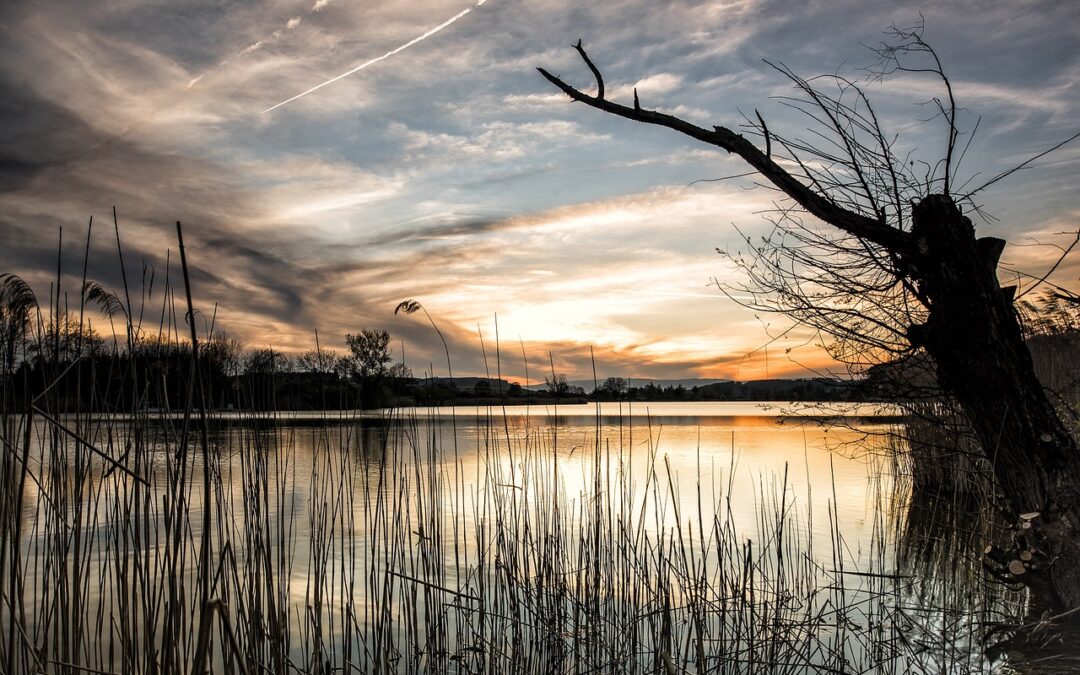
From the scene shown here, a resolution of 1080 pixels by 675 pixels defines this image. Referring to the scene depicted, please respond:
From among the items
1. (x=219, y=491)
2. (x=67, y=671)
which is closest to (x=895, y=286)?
(x=219, y=491)

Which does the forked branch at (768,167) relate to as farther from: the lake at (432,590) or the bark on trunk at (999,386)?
the lake at (432,590)

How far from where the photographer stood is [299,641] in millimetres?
4094

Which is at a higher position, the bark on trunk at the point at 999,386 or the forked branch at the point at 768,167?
the forked branch at the point at 768,167

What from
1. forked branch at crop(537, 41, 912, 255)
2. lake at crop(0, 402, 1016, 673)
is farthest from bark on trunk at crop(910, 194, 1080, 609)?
lake at crop(0, 402, 1016, 673)

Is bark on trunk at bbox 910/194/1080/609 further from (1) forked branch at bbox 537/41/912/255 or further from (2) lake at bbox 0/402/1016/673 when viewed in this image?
(2) lake at bbox 0/402/1016/673

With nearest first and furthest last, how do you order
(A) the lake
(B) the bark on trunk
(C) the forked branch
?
(A) the lake
(B) the bark on trunk
(C) the forked branch

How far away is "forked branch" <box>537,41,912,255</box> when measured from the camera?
126 inches

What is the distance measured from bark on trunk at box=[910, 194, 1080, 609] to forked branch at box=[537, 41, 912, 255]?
0.58ft

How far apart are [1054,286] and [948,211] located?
2.00ft

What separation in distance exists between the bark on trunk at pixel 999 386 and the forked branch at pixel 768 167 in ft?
0.58

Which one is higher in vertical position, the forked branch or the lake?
the forked branch

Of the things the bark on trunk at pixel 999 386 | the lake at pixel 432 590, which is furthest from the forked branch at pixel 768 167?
the lake at pixel 432 590

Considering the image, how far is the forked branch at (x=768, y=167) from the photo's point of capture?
3205 millimetres

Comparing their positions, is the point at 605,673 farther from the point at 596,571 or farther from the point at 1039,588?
A: the point at 1039,588
